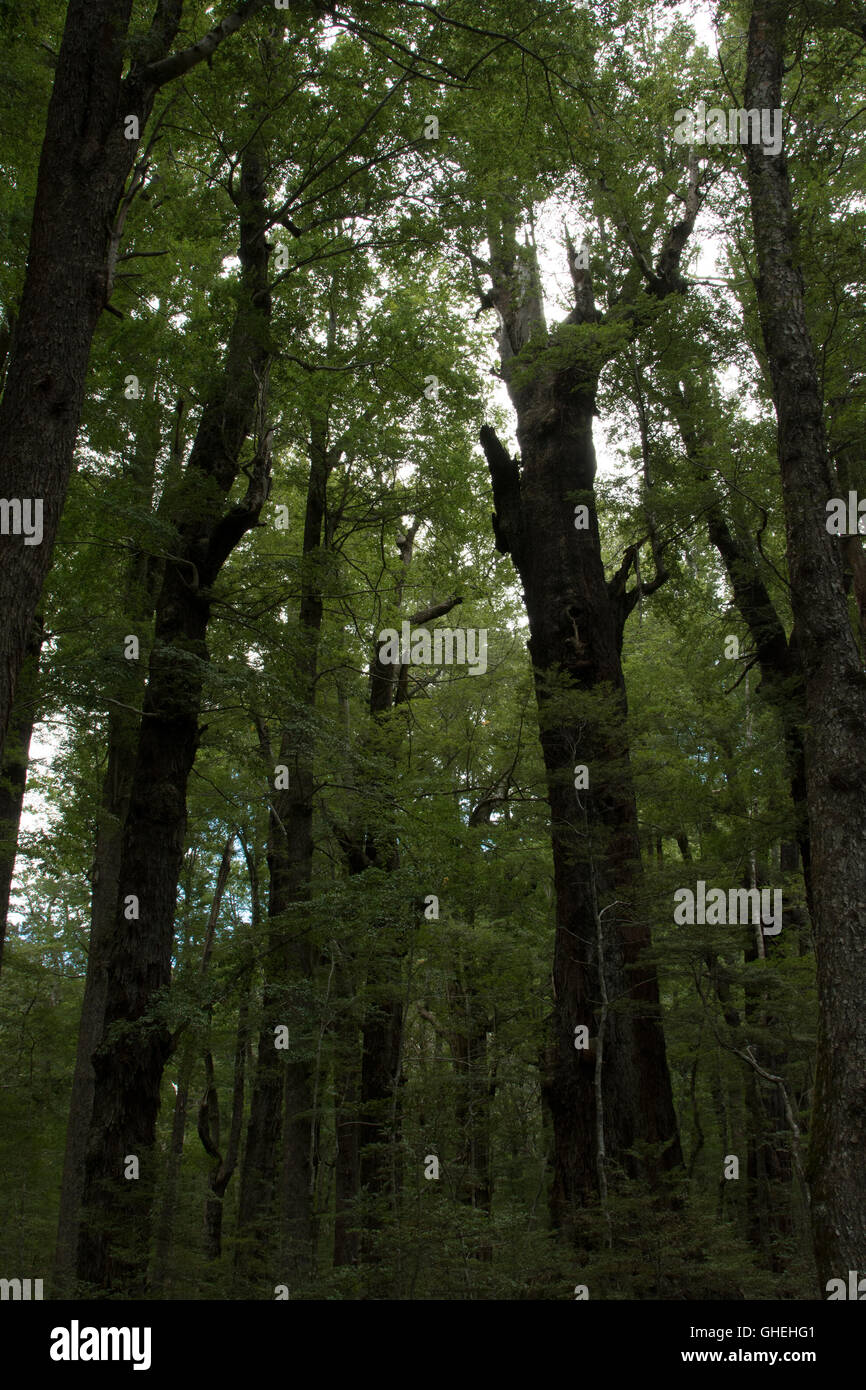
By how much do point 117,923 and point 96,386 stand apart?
595 cm

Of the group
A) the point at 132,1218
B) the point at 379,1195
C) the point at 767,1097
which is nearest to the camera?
the point at 132,1218

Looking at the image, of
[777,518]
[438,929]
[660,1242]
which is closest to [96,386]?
[438,929]

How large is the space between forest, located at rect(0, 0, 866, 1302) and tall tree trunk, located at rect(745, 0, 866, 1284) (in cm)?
3

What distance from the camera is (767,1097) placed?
15.3 meters

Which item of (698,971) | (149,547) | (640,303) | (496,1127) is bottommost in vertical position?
(496,1127)

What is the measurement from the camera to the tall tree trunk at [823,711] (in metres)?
5.44

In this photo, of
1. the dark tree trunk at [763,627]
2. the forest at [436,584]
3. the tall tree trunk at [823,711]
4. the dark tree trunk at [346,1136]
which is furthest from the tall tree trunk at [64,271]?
the dark tree trunk at [346,1136]

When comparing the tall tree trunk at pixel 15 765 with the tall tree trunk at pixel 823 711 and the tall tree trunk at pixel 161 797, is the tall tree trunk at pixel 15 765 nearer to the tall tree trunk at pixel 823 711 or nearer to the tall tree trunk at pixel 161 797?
the tall tree trunk at pixel 161 797

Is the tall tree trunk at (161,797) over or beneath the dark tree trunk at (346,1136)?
over

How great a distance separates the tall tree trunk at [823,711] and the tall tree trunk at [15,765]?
661cm

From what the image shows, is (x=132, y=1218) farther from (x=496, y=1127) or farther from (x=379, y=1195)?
(x=496, y=1127)

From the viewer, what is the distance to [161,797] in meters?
8.37

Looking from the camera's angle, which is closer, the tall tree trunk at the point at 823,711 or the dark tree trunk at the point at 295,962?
the tall tree trunk at the point at 823,711

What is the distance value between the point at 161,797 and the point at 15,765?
16.4 ft
